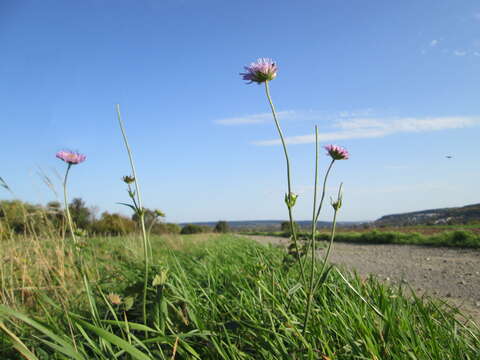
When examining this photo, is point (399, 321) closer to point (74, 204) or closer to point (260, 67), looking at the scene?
point (260, 67)

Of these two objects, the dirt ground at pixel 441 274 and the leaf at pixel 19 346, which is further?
the dirt ground at pixel 441 274

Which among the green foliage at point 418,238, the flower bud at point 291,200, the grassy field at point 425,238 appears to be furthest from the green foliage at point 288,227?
the green foliage at point 418,238

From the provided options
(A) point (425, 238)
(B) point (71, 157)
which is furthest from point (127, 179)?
(A) point (425, 238)

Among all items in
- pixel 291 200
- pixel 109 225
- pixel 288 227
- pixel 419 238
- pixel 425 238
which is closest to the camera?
pixel 291 200

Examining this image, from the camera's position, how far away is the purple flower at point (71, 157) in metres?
1.56

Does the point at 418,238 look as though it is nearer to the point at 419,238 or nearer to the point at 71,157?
the point at 419,238

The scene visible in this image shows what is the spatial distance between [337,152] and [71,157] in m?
1.26

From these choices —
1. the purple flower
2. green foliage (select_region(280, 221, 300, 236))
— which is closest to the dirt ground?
green foliage (select_region(280, 221, 300, 236))

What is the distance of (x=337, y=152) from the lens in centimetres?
126

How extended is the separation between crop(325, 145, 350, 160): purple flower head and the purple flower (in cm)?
117

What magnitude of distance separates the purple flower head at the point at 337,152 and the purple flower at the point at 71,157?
1173mm

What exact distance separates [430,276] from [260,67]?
4117 mm

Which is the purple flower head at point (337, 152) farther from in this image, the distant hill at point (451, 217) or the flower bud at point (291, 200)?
the distant hill at point (451, 217)

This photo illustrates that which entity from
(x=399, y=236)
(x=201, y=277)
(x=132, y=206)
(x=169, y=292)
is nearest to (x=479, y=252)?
(x=399, y=236)
